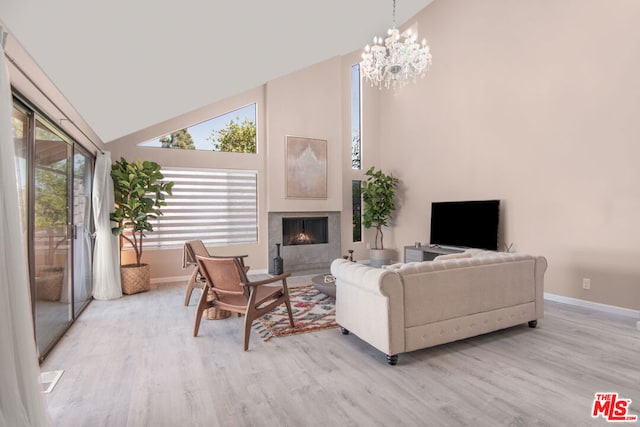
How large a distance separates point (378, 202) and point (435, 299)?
14.2 ft

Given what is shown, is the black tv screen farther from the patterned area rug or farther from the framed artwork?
the patterned area rug

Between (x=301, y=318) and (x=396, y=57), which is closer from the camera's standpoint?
(x=301, y=318)

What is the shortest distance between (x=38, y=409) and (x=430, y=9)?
25.0ft

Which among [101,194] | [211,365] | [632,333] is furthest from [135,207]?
[632,333]

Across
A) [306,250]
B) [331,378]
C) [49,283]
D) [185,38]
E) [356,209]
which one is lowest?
[331,378]

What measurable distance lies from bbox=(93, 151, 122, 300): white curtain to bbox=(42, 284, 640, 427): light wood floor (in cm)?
126

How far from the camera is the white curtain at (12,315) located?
132 centimetres

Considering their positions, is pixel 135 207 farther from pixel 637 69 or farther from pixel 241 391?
pixel 637 69

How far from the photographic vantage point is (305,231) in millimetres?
7004

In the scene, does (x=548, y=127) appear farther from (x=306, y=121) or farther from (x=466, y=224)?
(x=306, y=121)

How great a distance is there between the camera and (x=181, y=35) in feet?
4.04

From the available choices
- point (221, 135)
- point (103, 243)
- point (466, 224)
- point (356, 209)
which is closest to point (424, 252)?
point (466, 224)

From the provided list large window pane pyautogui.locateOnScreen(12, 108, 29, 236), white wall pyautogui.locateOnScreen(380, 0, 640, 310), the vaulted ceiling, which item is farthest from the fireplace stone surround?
the vaulted ceiling

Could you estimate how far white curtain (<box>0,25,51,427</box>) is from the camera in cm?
132
